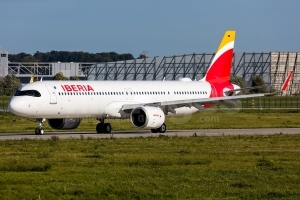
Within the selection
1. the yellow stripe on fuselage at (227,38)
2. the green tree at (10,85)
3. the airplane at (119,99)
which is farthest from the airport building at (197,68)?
the airplane at (119,99)

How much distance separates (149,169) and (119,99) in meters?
22.0

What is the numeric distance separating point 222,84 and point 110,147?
2151 cm

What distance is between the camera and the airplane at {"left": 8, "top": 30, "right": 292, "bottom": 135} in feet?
136

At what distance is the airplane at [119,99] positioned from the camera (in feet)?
136

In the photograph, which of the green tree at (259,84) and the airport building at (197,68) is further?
the airport building at (197,68)

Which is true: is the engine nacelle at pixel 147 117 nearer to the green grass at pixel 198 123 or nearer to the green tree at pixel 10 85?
the green grass at pixel 198 123

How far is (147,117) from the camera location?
1724 inches

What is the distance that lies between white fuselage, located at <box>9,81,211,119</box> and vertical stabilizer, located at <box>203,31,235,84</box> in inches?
86.0

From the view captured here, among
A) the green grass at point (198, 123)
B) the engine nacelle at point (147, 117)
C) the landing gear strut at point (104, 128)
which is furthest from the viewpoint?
the green grass at point (198, 123)

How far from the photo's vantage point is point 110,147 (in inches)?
1286

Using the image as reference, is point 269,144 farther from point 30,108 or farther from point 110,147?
point 30,108

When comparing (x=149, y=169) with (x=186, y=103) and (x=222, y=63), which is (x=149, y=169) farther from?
(x=222, y=63)

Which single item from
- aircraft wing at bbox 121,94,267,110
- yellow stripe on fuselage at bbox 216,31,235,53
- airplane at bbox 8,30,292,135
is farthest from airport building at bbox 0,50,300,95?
aircraft wing at bbox 121,94,267,110

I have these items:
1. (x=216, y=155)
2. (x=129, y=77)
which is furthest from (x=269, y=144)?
(x=129, y=77)
